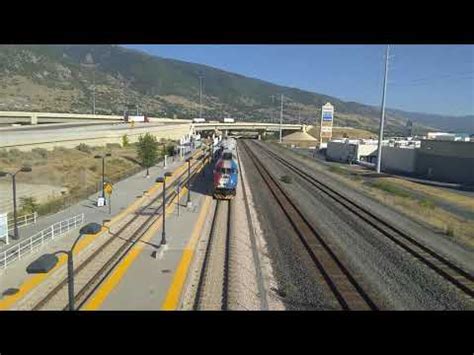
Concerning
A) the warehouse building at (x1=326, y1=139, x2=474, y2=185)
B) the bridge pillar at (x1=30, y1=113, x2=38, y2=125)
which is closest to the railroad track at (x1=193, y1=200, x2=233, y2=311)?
the warehouse building at (x1=326, y1=139, x2=474, y2=185)

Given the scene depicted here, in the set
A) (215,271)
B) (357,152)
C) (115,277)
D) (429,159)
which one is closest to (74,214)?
(115,277)

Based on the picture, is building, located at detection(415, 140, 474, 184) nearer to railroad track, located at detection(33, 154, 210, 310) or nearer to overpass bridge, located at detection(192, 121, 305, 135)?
railroad track, located at detection(33, 154, 210, 310)

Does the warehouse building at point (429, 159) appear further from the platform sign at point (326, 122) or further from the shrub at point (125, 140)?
the shrub at point (125, 140)

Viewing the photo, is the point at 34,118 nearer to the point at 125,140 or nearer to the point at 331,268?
the point at 125,140

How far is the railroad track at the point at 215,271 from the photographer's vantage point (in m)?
11.9

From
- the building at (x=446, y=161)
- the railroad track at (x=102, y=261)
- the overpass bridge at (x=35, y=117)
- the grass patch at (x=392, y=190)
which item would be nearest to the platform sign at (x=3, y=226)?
the railroad track at (x=102, y=261)

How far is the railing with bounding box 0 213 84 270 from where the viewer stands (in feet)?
46.6

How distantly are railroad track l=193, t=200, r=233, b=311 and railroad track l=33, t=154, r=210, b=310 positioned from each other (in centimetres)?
315

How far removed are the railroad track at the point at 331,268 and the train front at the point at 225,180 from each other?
4049mm

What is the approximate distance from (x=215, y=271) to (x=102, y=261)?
4273 mm
